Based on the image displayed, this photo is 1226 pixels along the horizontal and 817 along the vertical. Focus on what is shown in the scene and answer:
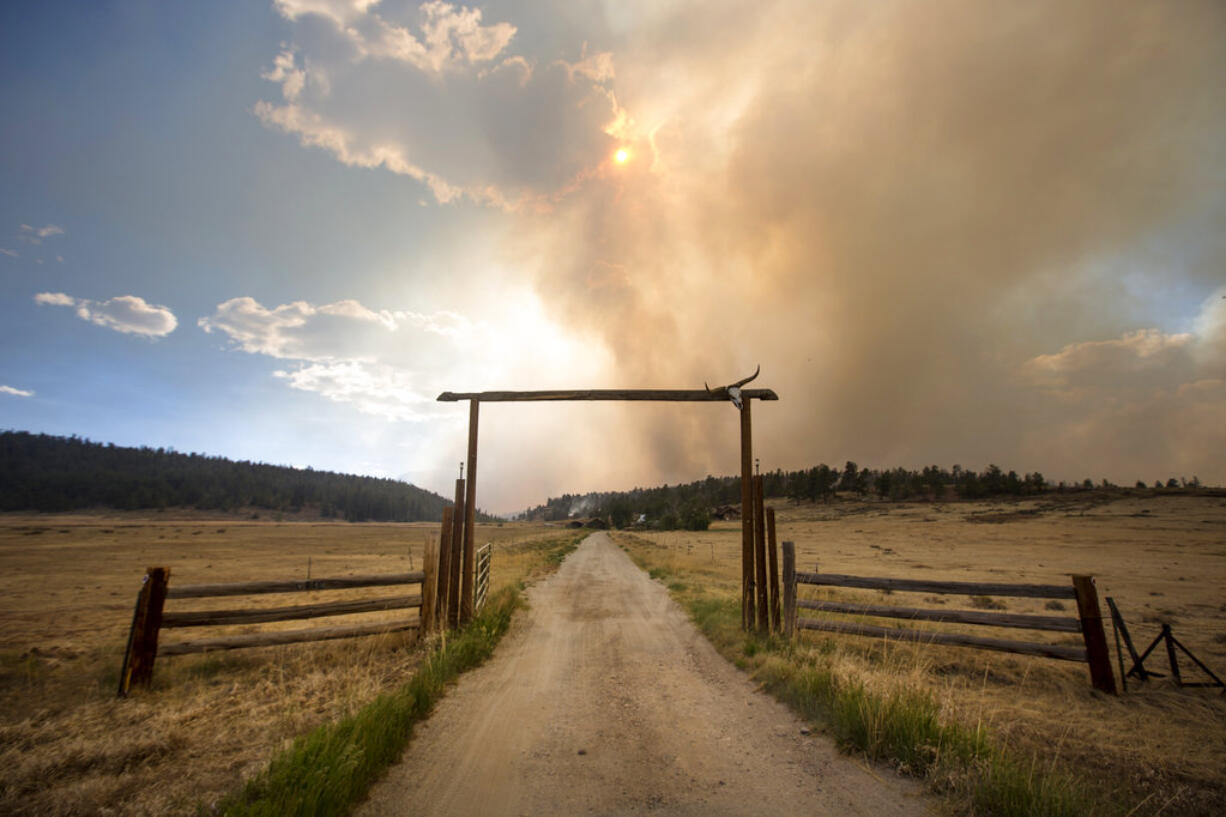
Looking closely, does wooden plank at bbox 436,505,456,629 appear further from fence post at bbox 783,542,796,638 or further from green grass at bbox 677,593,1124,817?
fence post at bbox 783,542,796,638

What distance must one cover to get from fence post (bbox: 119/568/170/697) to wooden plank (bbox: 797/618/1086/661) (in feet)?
35.0

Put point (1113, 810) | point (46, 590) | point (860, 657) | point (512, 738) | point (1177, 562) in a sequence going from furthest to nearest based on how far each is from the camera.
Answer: point (1177, 562) → point (46, 590) → point (860, 657) → point (512, 738) → point (1113, 810)

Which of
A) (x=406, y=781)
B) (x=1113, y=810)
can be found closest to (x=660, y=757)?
(x=406, y=781)

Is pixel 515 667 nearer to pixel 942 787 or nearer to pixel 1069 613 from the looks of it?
pixel 942 787

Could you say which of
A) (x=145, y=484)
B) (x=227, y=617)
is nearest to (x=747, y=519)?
(x=227, y=617)

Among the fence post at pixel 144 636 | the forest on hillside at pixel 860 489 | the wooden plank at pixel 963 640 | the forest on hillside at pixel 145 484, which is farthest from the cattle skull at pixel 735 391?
the forest on hillside at pixel 145 484

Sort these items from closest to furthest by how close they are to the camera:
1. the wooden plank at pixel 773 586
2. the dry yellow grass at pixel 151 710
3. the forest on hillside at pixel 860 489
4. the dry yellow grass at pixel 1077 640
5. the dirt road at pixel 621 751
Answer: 1. the dirt road at pixel 621 751
2. the dry yellow grass at pixel 151 710
3. the dry yellow grass at pixel 1077 640
4. the wooden plank at pixel 773 586
5. the forest on hillside at pixel 860 489

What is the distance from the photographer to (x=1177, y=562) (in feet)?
93.0

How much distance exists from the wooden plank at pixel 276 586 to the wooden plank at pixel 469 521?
1194mm

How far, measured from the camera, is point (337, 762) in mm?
4105

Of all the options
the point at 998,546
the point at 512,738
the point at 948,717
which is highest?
the point at 948,717

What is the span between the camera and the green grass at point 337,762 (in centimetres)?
363

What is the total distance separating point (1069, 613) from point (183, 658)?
76.1ft

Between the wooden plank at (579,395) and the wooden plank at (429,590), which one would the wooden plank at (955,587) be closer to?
the wooden plank at (579,395)
